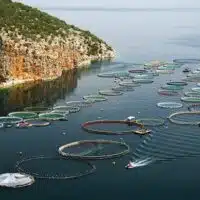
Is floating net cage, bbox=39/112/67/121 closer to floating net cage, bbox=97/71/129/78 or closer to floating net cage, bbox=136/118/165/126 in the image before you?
floating net cage, bbox=136/118/165/126

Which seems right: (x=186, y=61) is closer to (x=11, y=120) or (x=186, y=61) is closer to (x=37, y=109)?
(x=37, y=109)

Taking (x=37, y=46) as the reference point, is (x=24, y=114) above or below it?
below

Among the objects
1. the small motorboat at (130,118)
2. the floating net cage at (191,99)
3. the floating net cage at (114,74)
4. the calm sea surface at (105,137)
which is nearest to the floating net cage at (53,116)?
the calm sea surface at (105,137)

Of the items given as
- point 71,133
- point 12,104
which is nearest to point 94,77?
point 12,104

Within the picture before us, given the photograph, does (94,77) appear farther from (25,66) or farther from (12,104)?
(12,104)

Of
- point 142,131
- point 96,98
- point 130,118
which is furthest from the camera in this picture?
point 96,98

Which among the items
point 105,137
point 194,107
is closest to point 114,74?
point 194,107
